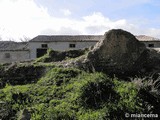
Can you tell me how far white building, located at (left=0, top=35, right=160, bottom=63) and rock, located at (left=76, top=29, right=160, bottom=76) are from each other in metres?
18.1

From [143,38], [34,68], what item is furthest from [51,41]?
[34,68]

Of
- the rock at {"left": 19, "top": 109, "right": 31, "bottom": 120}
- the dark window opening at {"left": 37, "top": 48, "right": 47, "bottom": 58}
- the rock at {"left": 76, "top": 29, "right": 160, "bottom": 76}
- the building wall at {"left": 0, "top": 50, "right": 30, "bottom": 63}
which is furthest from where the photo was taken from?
the building wall at {"left": 0, "top": 50, "right": 30, "bottom": 63}

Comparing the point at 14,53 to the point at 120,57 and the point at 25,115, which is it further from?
the point at 25,115

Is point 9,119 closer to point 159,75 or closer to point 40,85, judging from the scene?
point 40,85

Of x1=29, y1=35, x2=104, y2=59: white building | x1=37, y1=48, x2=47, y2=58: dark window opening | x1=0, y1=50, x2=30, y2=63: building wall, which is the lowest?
x1=0, y1=50, x2=30, y2=63: building wall

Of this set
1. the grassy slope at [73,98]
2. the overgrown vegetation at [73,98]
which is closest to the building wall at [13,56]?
the grassy slope at [73,98]

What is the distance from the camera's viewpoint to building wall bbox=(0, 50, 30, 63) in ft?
99.9

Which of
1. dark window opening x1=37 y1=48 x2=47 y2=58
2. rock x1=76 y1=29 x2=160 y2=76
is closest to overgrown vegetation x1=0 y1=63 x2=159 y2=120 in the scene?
rock x1=76 y1=29 x2=160 y2=76

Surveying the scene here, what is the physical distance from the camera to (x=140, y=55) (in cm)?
1161

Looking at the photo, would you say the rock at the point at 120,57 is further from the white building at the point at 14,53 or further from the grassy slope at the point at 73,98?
the white building at the point at 14,53

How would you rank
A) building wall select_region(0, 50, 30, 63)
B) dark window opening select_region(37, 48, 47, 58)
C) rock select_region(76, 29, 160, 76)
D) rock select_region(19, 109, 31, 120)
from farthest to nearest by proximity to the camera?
building wall select_region(0, 50, 30, 63)
dark window opening select_region(37, 48, 47, 58)
rock select_region(76, 29, 160, 76)
rock select_region(19, 109, 31, 120)

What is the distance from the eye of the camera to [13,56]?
30.8m

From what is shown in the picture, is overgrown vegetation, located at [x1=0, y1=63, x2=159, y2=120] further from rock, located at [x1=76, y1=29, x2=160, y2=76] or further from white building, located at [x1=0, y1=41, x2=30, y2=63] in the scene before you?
white building, located at [x1=0, y1=41, x2=30, y2=63]

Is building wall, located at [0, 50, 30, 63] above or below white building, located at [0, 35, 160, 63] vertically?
below
